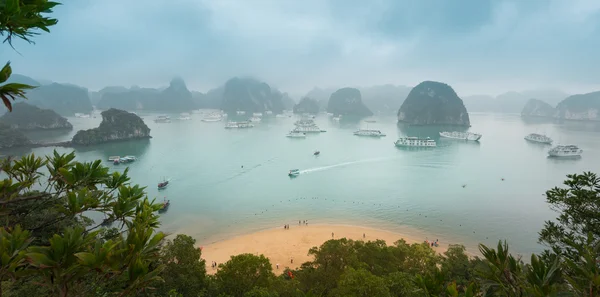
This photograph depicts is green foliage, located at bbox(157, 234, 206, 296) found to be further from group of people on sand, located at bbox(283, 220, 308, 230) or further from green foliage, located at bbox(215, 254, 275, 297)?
group of people on sand, located at bbox(283, 220, 308, 230)

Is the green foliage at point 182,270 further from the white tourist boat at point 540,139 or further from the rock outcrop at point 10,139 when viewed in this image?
the white tourist boat at point 540,139

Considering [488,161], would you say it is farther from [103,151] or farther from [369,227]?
[103,151]

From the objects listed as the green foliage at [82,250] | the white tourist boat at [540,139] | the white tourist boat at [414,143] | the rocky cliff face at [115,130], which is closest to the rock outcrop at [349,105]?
the white tourist boat at [540,139]

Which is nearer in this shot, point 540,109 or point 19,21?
point 19,21

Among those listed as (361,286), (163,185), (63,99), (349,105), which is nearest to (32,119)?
(163,185)

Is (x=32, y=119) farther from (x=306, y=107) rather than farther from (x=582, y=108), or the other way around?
(x=582, y=108)

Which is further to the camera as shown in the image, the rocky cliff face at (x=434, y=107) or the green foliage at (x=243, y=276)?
the rocky cliff face at (x=434, y=107)

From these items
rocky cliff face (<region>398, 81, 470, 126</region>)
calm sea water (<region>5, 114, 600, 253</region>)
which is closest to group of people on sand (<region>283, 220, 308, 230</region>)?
calm sea water (<region>5, 114, 600, 253</region>)
